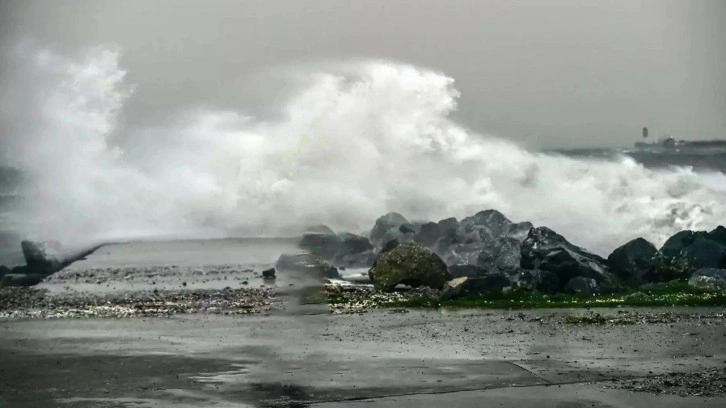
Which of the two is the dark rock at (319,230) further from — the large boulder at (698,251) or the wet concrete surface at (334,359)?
the wet concrete surface at (334,359)

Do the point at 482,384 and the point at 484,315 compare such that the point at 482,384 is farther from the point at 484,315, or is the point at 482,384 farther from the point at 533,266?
the point at 533,266

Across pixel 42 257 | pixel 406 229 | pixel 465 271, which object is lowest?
pixel 465 271

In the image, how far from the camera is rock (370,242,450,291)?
1727 centimetres

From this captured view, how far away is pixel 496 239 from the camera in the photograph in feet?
67.6

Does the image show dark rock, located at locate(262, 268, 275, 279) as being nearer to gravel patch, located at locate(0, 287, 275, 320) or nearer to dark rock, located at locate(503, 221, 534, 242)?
gravel patch, located at locate(0, 287, 275, 320)

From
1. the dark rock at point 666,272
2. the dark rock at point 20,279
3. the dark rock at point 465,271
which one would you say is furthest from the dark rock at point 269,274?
the dark rock at point 666,272

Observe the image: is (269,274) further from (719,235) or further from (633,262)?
(719,235)

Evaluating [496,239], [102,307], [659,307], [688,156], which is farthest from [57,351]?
[688,156]

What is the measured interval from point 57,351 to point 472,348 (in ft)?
16.2

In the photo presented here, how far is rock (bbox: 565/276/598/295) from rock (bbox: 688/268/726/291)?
1.79m

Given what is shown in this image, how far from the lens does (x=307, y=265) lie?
66.9 feet

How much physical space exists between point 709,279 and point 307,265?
323 inches

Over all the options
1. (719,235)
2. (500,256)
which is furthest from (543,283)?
(719,235)

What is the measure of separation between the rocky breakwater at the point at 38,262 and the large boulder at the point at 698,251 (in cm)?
1317
